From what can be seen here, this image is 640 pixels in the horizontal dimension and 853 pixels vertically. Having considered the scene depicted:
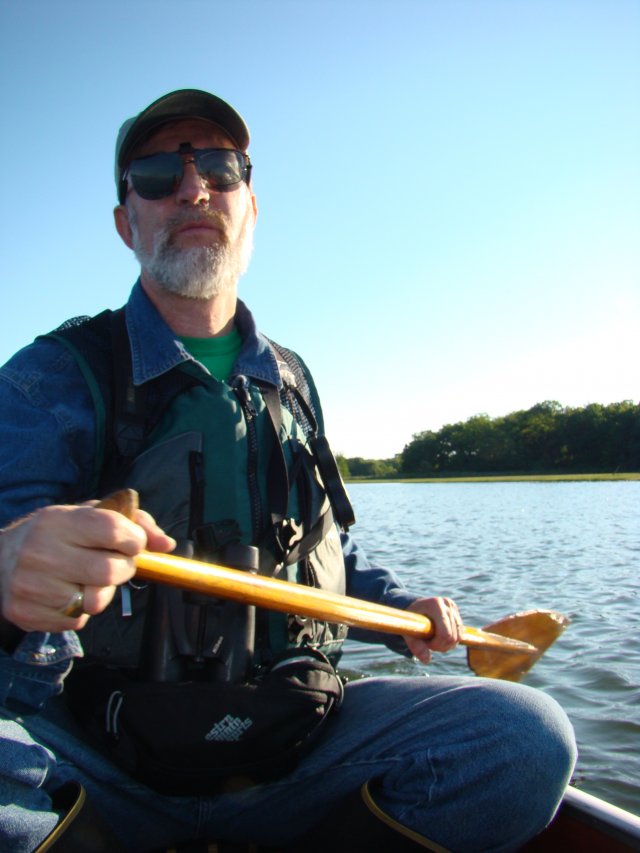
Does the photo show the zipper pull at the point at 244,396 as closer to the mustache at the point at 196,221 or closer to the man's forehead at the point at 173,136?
the mustache at the point at 196,221

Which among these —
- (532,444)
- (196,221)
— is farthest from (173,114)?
(532,444)

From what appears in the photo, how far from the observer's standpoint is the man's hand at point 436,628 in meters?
2.42

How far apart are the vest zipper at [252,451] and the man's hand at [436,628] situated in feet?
2.22

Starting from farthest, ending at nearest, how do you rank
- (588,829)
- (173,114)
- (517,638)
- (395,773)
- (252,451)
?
(517,638), (173,114), (252,451), (588,829), (395,773)

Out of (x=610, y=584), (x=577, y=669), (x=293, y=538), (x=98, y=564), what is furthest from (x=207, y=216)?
(x=610, y=584)

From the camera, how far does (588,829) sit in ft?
6.87

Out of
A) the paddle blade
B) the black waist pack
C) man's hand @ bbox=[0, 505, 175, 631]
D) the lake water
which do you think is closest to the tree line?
the lake water

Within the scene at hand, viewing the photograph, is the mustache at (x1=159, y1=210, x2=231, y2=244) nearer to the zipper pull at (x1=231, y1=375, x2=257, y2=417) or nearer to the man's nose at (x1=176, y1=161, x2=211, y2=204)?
the man's nose at (x1=176, y1=161, x2=211, y2=204)

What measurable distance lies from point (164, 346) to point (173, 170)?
78 cm

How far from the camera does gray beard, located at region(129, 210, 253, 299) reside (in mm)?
2553

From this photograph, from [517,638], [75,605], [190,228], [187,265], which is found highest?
[190,228]

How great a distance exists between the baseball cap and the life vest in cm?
70

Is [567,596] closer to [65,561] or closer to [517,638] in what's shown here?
[517,638]

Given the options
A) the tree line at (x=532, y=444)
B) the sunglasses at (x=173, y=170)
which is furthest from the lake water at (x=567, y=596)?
the tree line at (x=532, y=444)
